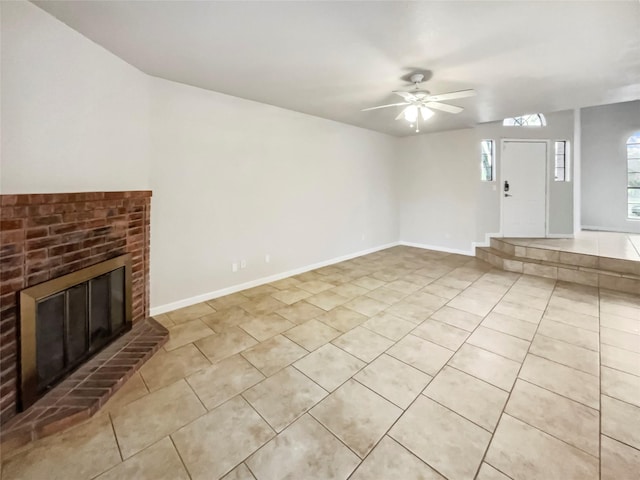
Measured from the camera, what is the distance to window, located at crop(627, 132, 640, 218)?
268 inches

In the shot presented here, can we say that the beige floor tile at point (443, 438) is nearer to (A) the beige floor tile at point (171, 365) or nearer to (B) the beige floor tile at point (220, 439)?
(B) the beige floor tile at point (220, 439)

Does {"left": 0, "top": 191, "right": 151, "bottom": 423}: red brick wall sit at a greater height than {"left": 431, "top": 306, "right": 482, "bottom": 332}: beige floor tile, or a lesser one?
greater

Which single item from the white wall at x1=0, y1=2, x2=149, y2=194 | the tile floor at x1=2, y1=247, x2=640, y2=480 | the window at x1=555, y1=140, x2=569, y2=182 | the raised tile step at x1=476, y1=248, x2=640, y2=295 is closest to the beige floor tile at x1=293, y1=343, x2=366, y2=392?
the tile floor at x1=2, y1=247, x2=640, y2=480

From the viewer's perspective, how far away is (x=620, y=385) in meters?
2.10

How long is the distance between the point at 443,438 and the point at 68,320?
8.96 ft

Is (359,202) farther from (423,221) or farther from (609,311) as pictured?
(609,311)

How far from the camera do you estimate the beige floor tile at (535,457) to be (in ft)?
4.72

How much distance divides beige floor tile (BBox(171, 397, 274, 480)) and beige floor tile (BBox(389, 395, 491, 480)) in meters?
0.83

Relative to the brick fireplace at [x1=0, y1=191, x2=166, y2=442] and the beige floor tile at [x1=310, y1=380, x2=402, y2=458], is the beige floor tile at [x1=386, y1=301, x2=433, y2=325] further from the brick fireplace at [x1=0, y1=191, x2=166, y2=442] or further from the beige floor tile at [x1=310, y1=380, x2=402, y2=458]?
the brick fireplace at [x1=0, y1=191, x2=166, y2=442]

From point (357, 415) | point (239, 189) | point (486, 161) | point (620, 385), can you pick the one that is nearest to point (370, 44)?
point (239, 189)

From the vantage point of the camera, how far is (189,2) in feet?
6.19

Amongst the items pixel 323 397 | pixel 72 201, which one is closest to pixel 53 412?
pixel 72 201

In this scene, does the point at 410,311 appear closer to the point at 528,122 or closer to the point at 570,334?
the point at 570,334

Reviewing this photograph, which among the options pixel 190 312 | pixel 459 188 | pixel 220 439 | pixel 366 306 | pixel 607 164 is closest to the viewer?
pixel 220 439
